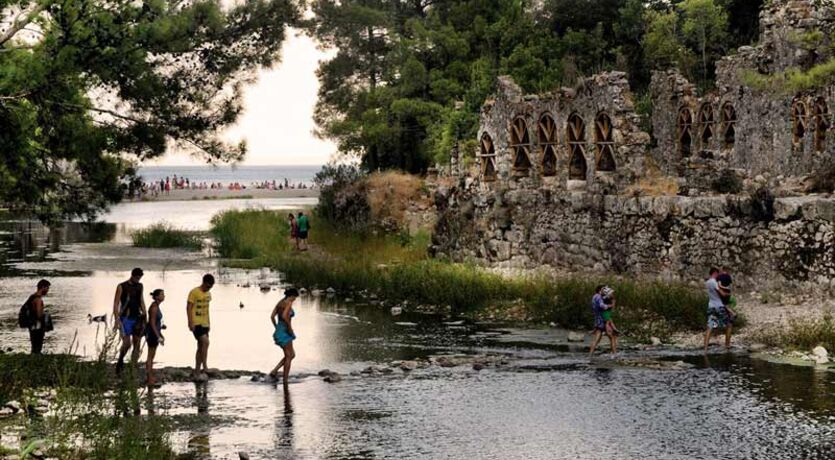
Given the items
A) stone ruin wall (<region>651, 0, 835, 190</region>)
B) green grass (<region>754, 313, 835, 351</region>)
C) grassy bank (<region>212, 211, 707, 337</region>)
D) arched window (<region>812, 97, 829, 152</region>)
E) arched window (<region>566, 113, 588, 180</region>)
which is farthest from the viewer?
arched window (<region>812, 97, 829, 152</region>)

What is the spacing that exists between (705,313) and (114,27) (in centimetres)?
1322

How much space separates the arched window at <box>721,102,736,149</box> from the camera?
47.5m

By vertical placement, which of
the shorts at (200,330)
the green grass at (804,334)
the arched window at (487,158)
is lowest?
the green grass at (804,334)

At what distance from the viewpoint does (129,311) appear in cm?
2109

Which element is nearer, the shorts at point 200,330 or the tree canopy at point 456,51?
the shorts at point 200,330

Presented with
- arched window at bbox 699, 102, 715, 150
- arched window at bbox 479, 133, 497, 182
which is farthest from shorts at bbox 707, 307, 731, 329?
arched window at bbox 699, 102, 715, 150

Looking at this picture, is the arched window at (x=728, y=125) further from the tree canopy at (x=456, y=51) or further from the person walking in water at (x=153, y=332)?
the person walking in water at (x=153, y=332)

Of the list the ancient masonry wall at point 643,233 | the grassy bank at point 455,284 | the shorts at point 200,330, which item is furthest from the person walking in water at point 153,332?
the ancient masonry wall at point 643,233

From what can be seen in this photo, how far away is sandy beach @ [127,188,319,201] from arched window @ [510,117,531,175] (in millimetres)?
72335

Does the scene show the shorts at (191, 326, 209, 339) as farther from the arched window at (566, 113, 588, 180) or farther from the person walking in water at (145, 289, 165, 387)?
the arched window at (566, 113, 588, 180)

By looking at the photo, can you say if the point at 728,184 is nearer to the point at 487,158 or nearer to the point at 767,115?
the point at 487,158

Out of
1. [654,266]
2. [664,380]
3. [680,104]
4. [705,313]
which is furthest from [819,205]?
[680,104]

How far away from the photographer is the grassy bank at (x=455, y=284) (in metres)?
26.8

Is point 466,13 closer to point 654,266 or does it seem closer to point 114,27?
point 654,266
